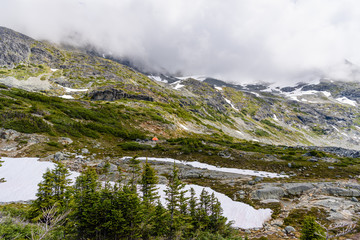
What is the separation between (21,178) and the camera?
21000mm

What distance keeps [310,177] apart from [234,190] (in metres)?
16.3

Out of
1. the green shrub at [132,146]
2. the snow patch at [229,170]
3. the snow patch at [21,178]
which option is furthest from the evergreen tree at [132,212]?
the green shrub at [132,146]

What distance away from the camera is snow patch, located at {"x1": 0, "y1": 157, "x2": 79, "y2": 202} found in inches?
728

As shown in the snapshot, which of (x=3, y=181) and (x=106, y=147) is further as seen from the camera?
(x=106, y=147)

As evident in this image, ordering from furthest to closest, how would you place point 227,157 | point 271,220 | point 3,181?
point 227,157
point 3,181
point 271,220

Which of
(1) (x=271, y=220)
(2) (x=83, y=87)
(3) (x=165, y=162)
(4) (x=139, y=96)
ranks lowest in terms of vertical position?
(1) (x=271, y=220)

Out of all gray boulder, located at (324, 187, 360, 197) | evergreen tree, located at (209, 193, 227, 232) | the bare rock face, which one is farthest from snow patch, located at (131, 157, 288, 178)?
the bare rock face

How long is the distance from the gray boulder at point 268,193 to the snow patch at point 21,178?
22.3 metres

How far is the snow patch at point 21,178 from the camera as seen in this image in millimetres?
18484

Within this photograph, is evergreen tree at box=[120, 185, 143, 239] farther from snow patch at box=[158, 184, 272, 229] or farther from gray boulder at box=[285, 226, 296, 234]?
gray boulder at box=[285, 226, 296, 234]

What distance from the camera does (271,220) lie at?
682 inches

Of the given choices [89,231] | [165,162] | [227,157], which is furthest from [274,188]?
[89,231]

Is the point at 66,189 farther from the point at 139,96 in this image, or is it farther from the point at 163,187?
the point at 139,96

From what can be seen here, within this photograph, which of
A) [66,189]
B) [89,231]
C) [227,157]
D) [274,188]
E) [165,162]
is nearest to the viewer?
[89,231]
